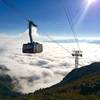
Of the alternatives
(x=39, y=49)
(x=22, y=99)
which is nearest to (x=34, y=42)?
(x=39, y=49)

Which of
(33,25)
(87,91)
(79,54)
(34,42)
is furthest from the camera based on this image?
(79,54)

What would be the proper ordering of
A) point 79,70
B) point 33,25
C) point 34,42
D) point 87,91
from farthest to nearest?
point 79,70 < point 87,91 < point 34,42 < point 33,25

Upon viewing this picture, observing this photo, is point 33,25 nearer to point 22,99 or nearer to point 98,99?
point 22,99

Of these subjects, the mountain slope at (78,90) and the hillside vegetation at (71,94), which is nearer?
the hillside vegetation at (71,94)

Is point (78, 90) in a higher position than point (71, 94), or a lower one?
higher

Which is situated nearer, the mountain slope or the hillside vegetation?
the hillside vegetation

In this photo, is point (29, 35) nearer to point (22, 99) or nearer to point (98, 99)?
point (22, 99)

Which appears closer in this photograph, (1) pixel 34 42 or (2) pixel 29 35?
(2) pixel 29 35

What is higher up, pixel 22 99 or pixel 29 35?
pixel 29 35

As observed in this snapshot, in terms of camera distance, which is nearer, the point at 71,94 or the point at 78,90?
the point at 71,94
